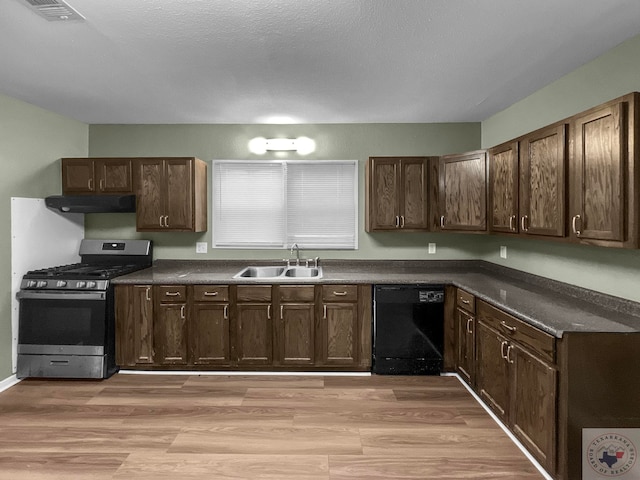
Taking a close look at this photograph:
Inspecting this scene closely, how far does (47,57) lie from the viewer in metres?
2.73

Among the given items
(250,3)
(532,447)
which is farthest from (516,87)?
(532,447)

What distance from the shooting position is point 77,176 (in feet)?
13.5

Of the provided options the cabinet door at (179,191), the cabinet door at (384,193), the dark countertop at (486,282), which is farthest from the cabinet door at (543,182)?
the cabinet door at (179,191)

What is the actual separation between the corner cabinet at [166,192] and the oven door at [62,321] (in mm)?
889

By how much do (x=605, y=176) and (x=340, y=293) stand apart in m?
2.22

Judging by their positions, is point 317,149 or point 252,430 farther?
point 317,149

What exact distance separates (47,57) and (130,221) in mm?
2069

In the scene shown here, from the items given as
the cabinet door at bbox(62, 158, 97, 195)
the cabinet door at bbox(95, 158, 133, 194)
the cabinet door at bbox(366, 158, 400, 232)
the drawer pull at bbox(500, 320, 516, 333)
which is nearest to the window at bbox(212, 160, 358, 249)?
the cabinet door at bbox(366, 158, 400, 232)

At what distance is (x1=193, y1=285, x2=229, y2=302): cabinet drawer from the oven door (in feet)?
2.56

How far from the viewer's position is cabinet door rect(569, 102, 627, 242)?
2.10 m

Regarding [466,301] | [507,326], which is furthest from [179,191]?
[507,326]

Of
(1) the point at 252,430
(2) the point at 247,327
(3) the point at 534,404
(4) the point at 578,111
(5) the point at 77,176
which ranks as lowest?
(1) the point at 252,430

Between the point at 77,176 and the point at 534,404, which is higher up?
A: the point at 77,176

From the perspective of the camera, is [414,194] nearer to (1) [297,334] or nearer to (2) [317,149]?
(2) [317,149]
